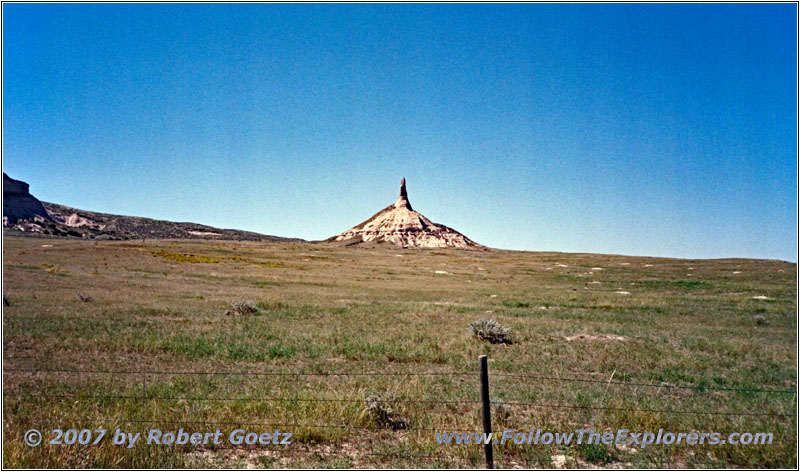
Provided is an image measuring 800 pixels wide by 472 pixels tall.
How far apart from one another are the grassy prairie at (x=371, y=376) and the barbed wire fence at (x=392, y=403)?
0.14 ft

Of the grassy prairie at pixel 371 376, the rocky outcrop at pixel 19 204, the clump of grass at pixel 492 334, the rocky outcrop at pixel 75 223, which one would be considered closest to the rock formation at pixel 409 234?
the rocky outcrop at pixel 75 223

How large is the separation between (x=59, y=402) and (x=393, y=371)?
23.5 feet

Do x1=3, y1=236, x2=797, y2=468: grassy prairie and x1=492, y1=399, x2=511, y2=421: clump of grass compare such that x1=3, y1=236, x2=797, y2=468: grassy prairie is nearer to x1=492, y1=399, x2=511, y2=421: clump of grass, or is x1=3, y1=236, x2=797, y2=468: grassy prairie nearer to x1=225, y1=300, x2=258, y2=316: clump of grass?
x1=492, y1=399, x2=511, y2=421: clump of grass

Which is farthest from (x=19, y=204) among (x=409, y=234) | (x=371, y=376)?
(x=371, y=376)

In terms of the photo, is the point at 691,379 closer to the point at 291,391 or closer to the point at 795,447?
the point at 795,447

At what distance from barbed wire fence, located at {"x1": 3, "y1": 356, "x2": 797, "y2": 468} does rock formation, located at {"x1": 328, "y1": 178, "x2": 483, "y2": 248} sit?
15972 cm

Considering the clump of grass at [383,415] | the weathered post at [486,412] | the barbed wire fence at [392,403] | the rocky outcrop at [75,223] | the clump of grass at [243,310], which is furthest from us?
the rocky outcrop at [75,223]

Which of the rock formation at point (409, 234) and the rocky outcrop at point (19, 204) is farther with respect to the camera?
the rock formation at point (409, 234)

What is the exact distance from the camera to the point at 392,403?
877cm

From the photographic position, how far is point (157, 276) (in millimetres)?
39656

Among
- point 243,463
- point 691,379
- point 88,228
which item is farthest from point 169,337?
point 88,228

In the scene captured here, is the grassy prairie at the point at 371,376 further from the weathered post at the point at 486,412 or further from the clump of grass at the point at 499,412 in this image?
the weathered post at the point at 486,412

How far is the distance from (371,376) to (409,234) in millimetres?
168491

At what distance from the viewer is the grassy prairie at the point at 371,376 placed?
6.98 meters
